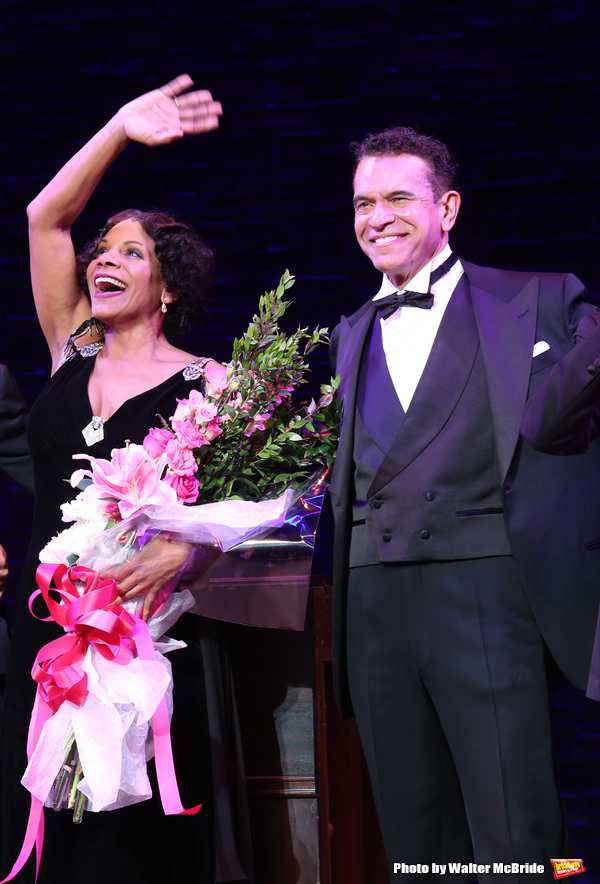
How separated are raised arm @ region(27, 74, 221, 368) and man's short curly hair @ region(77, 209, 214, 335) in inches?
2.7

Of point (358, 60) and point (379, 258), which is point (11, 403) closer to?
point (379, 258)

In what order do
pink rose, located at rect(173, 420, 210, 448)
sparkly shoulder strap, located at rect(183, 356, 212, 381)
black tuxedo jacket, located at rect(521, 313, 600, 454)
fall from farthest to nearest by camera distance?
sparkly shoulder strap, located at rect(183, 356, 212, 381) → pink rose, located at rect(173, 420, 210, 448) → black tuxedo jacket, located at rect(521, 313, 600, 454)

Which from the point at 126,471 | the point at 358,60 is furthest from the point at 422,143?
the point at 358,60

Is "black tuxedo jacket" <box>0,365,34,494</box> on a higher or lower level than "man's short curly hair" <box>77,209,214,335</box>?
lower

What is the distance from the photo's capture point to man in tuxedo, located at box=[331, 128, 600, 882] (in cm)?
161

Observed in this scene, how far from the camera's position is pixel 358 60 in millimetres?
3141

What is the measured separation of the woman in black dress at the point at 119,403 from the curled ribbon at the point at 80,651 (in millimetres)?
58

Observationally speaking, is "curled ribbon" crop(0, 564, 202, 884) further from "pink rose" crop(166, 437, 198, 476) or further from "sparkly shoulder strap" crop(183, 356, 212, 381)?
"sparkly shoulder strap" crop(183, 356, 212, 381)

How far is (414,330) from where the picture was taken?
187 centimetres

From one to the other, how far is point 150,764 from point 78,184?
124 cm

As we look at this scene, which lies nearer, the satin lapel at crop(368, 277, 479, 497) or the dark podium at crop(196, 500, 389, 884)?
the satin lapel at crop(368, 277, 479, 497)

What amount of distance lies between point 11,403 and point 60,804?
43.1 inches

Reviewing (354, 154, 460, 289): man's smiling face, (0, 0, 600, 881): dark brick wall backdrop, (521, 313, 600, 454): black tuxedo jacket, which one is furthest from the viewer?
(0, 0, 600, 881): dark brick wall backdrop

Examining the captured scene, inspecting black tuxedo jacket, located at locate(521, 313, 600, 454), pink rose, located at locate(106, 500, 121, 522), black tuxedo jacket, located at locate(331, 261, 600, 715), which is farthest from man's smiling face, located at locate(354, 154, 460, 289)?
pink rose, located at locate(106, 500, 121, 522)
